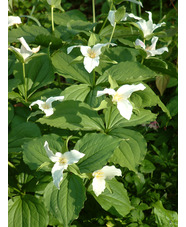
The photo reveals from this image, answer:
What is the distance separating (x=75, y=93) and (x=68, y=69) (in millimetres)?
187

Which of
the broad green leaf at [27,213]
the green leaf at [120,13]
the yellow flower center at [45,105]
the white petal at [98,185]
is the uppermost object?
the green leaf at [120,13]

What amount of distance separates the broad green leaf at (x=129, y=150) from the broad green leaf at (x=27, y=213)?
461 mm

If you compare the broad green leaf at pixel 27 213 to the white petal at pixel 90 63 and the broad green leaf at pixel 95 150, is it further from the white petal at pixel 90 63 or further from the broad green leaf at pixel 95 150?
the white petal at pixel 90 63

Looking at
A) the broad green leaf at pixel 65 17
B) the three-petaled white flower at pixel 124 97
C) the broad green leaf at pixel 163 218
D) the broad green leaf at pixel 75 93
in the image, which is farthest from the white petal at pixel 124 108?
the broad green leaf at pixel 65 17

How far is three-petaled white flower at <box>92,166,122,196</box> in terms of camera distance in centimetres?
144

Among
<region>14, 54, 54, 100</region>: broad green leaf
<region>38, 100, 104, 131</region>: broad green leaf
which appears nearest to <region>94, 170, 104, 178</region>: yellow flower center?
<region>38, 100, 104, 131</region>: broad green leaf

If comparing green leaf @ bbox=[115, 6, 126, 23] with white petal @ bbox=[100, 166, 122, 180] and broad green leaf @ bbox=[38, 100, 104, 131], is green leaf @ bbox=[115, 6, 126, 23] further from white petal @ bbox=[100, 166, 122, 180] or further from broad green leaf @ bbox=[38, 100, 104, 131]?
white petal @ bbox=[100, 166, 122, 180]

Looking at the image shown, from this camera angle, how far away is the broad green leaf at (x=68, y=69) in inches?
71.9

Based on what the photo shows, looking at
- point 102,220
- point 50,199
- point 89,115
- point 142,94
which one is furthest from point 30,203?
point 142,94

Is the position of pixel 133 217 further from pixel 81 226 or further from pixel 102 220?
pixel 81 226

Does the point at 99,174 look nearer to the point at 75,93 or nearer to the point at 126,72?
the point at 75,93

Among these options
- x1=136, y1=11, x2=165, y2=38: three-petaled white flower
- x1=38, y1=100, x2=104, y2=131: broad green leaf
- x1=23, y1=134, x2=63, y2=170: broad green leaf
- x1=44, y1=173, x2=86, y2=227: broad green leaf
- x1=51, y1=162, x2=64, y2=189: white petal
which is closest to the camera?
x1=51, y1=162, x2=64, y2=189: white petal

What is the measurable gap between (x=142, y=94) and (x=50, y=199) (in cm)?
78

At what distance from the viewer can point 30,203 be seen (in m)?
1.68
